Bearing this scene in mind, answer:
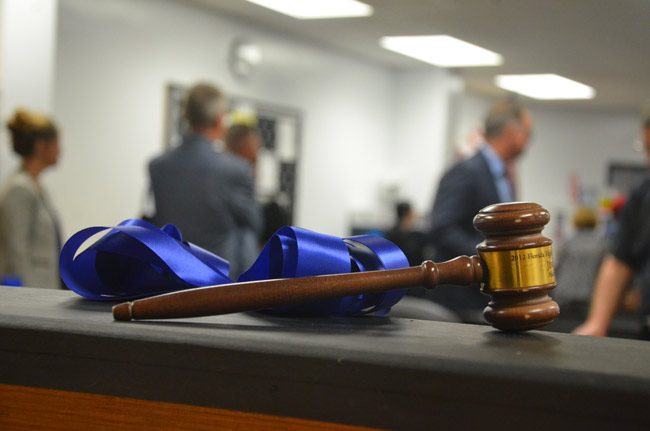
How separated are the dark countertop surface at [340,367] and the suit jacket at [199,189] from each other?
1865 mm

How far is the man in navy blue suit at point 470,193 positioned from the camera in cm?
220

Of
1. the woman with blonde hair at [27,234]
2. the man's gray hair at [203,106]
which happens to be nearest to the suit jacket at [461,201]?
the man's gray hair at [203,106]

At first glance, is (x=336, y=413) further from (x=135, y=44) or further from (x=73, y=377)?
(x=135, y=44)

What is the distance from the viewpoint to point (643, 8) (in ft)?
5.47

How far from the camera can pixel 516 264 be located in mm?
451

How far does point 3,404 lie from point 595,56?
2.96 meters

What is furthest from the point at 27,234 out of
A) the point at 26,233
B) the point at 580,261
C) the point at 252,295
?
the point at 580,261

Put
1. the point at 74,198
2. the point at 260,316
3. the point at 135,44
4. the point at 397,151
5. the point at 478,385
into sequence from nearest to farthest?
the point at 478,385
the point at 260,316
the point at 74,198
the point at 135,44
the point at 397,151

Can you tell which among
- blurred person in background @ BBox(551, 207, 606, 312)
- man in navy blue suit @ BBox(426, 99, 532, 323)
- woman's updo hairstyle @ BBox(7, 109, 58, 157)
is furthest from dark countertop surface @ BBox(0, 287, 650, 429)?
blurred person in background @ BBox(551, 207, 606, 312)

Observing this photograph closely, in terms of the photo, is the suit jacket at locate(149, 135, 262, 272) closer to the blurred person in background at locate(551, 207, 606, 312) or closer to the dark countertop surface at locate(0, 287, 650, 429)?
the dark countertop surface at locate(0, 287, 650, 429)

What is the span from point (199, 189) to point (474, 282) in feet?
6.28

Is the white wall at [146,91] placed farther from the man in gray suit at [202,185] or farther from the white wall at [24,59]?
the man in gray suit at [202,185]

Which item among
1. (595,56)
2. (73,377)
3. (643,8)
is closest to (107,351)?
(73,377)

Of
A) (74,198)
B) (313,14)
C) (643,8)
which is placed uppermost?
(313,14)
